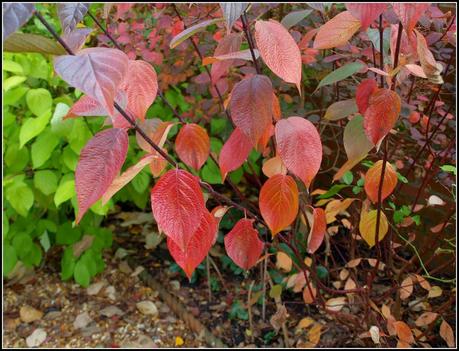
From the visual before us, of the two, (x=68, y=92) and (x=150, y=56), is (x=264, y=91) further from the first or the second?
(x=68, y=92)

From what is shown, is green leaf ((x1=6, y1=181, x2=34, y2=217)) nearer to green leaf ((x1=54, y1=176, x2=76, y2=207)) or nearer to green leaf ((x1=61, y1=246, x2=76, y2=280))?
green leaf ((x1=54, y1=176, x2=76, y2=207))

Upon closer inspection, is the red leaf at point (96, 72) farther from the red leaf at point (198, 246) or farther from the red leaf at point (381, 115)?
the red leaf at point (381, 115)

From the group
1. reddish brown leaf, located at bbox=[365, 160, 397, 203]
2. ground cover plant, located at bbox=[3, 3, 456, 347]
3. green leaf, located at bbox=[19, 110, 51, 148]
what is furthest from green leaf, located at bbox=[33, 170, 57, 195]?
reddish brown leaf, located at bbox=[365, 160, 397, 203]

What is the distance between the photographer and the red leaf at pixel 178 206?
2.46 ft

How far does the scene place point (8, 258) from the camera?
2152mm

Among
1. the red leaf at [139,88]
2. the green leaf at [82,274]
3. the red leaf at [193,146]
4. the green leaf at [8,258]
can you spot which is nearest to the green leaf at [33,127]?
the green leaf at [8,258]

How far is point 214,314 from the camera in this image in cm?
215

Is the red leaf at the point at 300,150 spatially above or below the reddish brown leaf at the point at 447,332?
above

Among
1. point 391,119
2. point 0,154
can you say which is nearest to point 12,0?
point 391,119

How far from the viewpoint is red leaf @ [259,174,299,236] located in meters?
0.90

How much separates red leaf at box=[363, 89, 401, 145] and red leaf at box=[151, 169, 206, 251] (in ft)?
1.02

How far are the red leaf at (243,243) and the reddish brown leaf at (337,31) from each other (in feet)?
1.24

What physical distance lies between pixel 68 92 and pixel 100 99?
186cm

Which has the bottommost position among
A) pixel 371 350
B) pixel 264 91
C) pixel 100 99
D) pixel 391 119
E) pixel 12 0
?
pixel 371 350
